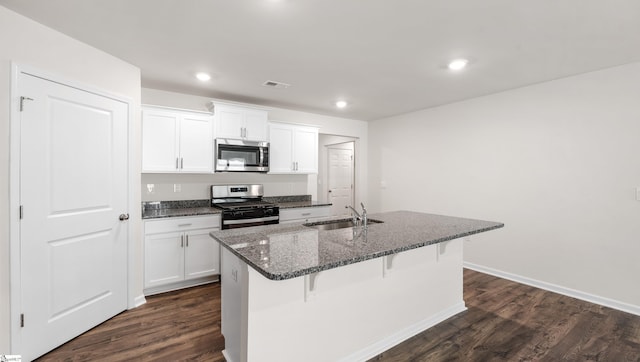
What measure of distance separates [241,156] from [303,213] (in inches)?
48.0

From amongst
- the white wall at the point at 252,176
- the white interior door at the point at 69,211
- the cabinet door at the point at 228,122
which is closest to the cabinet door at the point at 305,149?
the white wall at the point at 252,176

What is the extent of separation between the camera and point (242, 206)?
3738 millimetres

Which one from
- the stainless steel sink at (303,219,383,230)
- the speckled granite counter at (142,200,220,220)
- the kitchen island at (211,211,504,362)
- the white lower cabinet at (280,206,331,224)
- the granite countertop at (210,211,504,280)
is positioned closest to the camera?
the granite countertop at (210,211,504,280)

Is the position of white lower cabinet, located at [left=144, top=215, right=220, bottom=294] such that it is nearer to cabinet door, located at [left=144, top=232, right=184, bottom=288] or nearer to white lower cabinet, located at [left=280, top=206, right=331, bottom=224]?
cabinet door, located at [left=144, top=232, right=184, bottom=288]

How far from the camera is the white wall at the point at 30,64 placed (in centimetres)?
189

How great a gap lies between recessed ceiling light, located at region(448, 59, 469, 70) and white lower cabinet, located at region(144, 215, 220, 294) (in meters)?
3.07

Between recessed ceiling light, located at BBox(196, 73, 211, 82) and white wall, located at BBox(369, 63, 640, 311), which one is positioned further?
recessed ceiling light, located at BBox(196, 73, 211, 82)

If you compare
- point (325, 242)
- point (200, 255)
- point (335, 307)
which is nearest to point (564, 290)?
point (335, 307)

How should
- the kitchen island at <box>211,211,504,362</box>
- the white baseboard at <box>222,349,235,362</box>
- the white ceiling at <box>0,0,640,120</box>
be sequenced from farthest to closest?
the white baseboard at <box>222,349,235,362</box>
the white ceiling at <box>0,0,640,120</box>
the kitchen island at <box>211,211,504,362</box>

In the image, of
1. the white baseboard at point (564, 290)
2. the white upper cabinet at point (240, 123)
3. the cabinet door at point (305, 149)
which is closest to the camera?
the white baseboard at point (564, 290)

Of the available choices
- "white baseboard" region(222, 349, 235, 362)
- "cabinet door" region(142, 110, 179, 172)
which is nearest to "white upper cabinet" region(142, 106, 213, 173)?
"cabinet door" region(142, 110, 179, 172)

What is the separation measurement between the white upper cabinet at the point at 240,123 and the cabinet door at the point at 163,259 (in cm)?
140

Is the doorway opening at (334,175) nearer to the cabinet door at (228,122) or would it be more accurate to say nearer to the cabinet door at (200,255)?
the cabinet door at (228,122)

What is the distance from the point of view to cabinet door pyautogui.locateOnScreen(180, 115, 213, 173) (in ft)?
11.6
